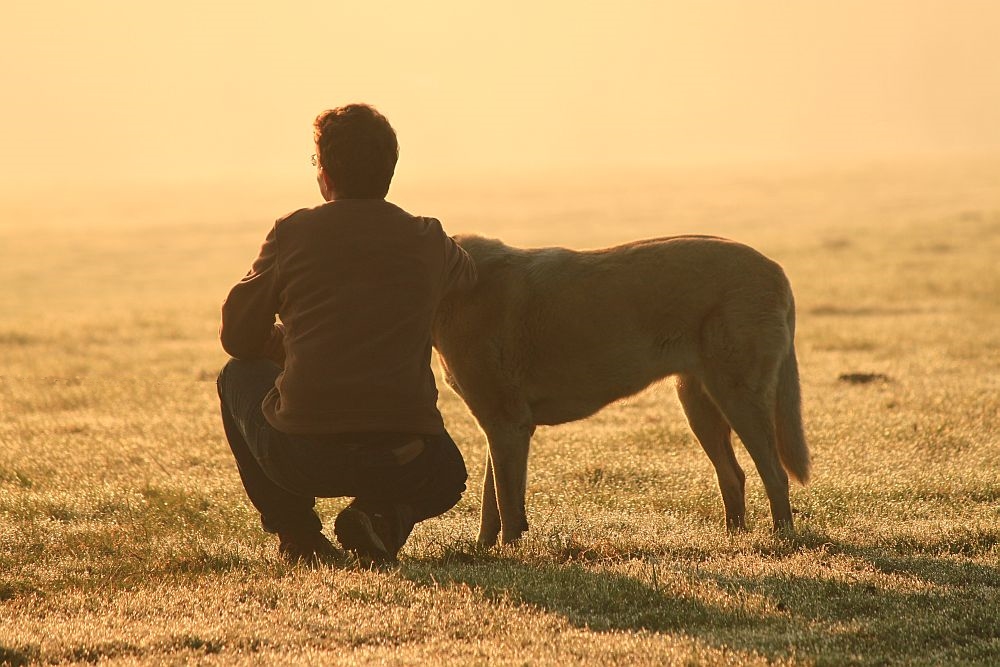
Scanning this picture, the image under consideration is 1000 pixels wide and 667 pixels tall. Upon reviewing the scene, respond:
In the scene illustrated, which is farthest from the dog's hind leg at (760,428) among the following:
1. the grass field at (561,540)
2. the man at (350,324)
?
the man at (350,324)

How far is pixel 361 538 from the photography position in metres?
5.74

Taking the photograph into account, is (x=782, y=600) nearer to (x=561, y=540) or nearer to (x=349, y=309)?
(x=561, y=540)

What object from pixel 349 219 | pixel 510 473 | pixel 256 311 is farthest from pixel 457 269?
pixel 510 473

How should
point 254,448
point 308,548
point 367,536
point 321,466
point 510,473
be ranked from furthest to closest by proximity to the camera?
point 510,473, point 308,548, point 367,536, point 254,448, point 321,466

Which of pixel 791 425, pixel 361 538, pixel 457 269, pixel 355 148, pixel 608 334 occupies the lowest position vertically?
pixel 361 538

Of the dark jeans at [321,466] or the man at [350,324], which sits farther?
the dark jeans at [321,466]

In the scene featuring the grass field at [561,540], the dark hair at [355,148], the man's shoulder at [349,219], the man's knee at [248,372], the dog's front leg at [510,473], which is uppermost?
the dark hair at [355,148]

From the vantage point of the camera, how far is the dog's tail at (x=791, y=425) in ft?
21.2

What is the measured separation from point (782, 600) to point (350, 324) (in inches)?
79.9

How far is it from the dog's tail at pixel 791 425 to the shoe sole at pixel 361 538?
208 cm

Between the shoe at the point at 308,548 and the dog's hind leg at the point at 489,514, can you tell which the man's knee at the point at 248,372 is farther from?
the dog's hind leg at the point at 489,514

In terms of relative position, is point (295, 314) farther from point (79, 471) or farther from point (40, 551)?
point (79, 471)

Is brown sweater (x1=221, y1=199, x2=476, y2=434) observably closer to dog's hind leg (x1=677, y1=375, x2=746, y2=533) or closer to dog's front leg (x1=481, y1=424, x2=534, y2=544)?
dog's front leg (x1=481, y1=424, x2=534, y2=544)

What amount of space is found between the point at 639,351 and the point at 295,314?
68.4 inches
